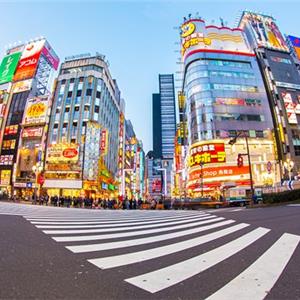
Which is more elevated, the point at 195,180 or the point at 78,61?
→ the point at 78,61

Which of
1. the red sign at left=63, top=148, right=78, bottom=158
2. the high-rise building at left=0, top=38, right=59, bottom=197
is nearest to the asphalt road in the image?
the red sign at left=63, top=148, right=78, bottom=158

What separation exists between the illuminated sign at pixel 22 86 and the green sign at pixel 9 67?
3.49 metres

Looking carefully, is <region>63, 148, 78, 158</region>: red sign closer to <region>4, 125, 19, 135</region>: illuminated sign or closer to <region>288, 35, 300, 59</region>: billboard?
<region>4, 125, 19, 135</region>: illuminated sign

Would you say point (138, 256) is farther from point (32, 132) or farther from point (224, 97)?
point (224, 97)

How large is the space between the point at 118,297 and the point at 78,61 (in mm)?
59950

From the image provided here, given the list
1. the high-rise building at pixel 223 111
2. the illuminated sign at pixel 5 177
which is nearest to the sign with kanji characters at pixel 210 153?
the high-rise building at pixel 223 111

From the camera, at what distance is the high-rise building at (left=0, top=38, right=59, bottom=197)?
4638 centimetres

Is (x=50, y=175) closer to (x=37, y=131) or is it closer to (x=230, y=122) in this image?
(x=37, y=131)

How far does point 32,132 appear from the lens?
47844 millimetres

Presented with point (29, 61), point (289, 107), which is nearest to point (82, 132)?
point (29, 61)

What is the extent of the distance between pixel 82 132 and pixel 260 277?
4505cm

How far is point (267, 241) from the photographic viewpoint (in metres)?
4.50

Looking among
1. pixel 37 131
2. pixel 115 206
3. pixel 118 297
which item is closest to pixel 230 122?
pixel 115 206

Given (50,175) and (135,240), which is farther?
(50,175)
